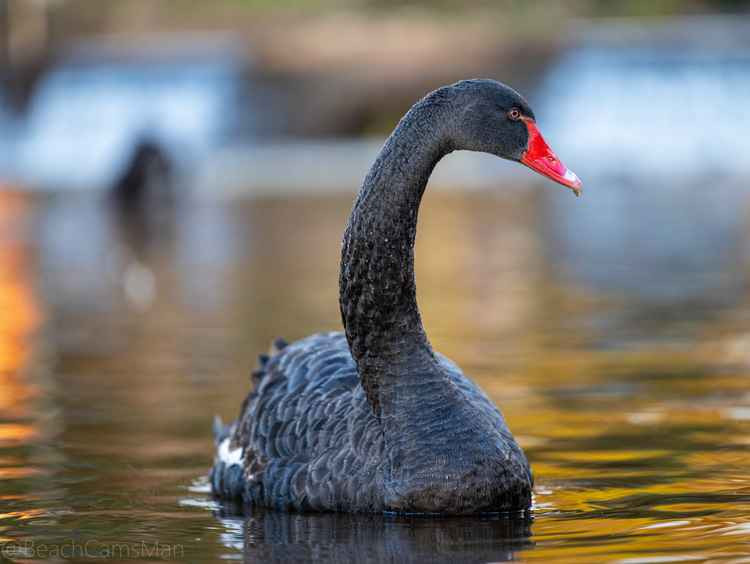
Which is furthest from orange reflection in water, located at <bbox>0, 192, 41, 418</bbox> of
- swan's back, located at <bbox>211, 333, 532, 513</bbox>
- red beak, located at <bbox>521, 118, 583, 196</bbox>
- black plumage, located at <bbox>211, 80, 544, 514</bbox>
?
Answer: red beak, located at <bbox>521, 118, 583, 196</bbox>

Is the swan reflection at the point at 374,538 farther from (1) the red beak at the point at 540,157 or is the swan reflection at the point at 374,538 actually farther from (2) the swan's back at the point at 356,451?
(1) the red beak at the point at 540,157

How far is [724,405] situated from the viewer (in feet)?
27.4

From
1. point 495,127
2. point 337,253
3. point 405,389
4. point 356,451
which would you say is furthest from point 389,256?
point 337,253

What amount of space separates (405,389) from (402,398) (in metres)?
0.04

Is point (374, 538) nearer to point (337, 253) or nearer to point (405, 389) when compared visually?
point (405, 389)

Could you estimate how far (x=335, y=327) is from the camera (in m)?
11.8

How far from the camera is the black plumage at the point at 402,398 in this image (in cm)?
596

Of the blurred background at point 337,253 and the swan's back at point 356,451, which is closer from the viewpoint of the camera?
the swan's back at point 356,451

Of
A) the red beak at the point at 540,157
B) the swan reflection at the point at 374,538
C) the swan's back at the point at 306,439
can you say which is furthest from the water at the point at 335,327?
the red beak at the point at 540,157

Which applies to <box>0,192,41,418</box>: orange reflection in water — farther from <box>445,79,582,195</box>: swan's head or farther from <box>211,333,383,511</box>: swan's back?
<box>445,79,582,195</box>: swan's head

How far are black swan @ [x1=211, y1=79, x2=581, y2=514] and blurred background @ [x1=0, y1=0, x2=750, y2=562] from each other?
0.59ft

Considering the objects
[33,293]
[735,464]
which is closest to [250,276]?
[33,293]

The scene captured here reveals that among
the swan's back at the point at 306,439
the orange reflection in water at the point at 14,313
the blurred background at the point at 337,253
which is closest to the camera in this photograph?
the swan's back at the point at 306,439

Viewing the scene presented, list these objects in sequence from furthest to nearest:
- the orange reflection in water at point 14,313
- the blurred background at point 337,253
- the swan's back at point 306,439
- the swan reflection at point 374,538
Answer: the orange reflection in water at point 14,313, the blurred background at point 337,253, the swan's back at point 306,439, the swan reflection at point 374,538
